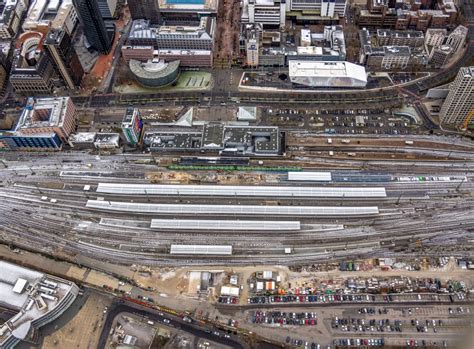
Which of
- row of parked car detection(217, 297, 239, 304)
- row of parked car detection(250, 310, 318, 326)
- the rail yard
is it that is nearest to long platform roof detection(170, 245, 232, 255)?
the rail yard

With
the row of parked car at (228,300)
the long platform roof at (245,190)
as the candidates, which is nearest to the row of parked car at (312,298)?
the row of parked car at (228,300)

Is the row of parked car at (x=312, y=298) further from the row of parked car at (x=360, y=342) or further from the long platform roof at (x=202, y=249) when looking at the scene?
the long platform roof at (x=202, y=249)

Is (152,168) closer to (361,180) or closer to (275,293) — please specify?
(275,293)

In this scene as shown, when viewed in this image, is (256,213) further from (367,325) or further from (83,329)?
(83,329)

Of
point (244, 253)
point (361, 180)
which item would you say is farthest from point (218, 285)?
point (361, 180)

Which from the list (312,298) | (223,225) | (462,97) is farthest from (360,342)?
(462,97)

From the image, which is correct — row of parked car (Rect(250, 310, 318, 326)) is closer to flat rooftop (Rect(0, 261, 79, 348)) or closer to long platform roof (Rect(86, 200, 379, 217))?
long platform roof (Rect(86, 200, 379, 217))
